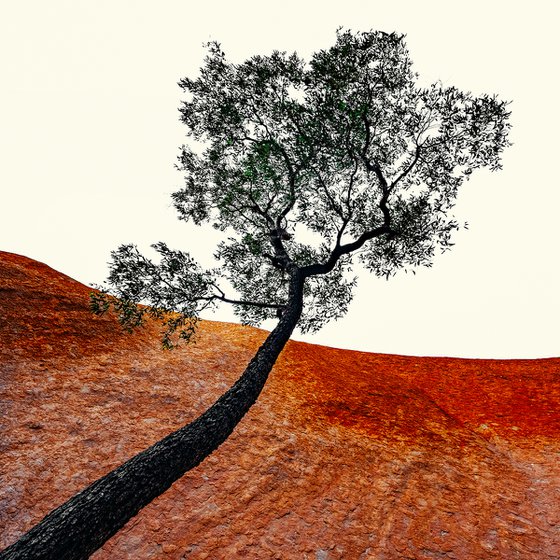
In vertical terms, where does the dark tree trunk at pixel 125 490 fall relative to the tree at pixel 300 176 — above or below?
below

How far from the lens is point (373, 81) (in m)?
14.5

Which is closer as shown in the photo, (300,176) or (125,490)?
(125,490)

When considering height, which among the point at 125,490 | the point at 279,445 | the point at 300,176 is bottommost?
the point at 279,445

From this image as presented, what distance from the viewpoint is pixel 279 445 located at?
13156 mm

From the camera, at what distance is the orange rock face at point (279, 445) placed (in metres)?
9.42

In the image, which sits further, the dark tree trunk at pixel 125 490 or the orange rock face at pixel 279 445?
the orange rock face at pixel 279 445

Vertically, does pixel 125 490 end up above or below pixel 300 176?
below

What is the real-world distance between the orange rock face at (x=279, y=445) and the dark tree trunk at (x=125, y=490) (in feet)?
9.30

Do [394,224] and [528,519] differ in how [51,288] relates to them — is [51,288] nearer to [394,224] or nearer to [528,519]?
[394,224]

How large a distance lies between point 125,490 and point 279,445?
7223mm

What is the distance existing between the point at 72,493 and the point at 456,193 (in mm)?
16942

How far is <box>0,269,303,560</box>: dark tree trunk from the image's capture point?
5781mm

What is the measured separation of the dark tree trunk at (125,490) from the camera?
578 cm

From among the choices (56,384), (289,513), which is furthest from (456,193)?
(56,384)
